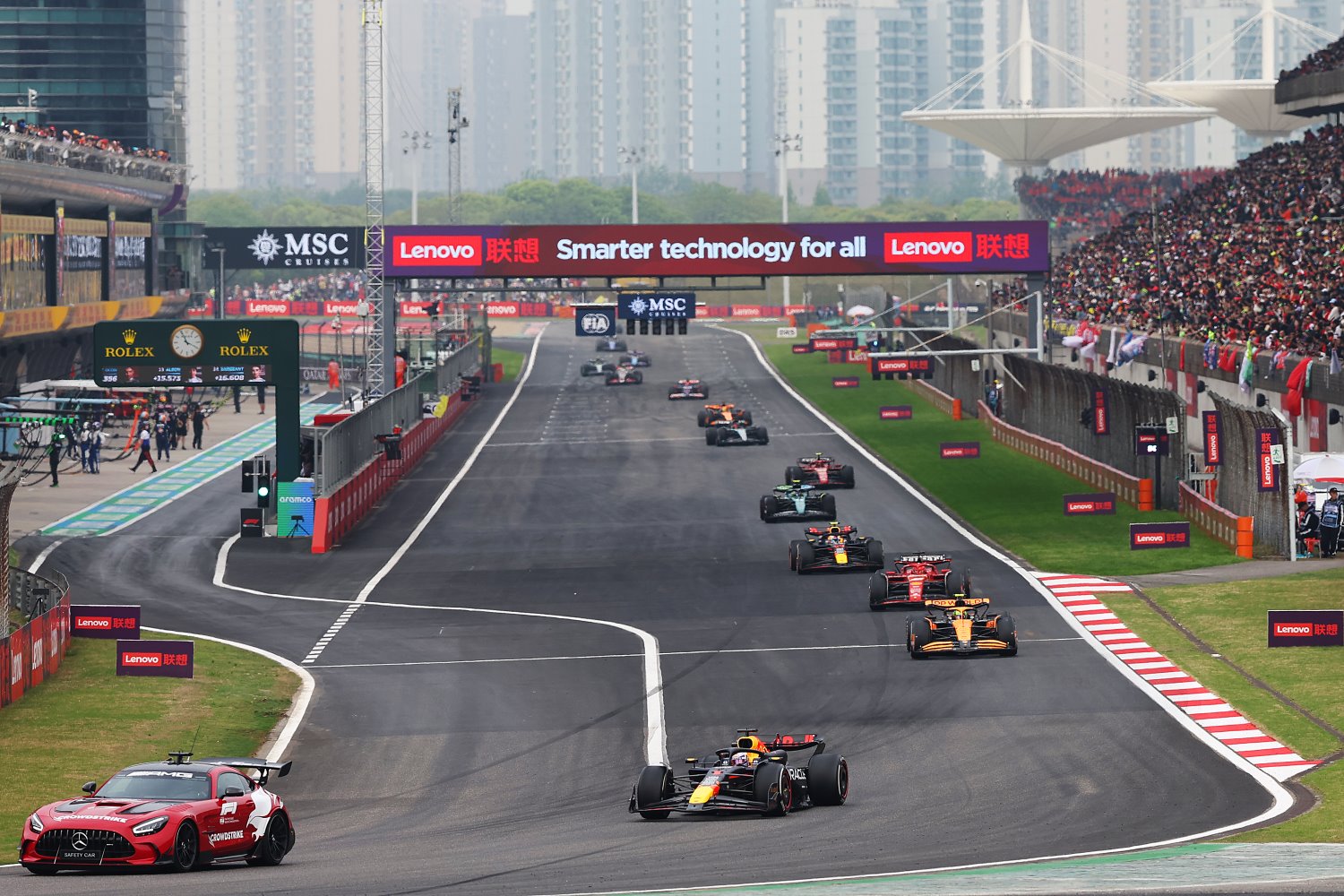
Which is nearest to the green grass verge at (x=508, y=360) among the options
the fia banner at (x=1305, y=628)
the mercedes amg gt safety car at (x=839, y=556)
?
the mercedes amg gt safety car at (x=839, y=556)

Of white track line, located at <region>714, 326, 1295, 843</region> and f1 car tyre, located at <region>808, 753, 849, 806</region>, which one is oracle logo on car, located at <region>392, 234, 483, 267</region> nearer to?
white track line, located at <region>714, 326, 1295, 843</region>

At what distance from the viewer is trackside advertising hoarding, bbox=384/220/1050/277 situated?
2110 inches

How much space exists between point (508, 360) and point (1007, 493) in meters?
62.8

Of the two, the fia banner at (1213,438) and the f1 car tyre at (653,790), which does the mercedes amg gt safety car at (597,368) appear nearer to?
the fia banner at (1213,438)

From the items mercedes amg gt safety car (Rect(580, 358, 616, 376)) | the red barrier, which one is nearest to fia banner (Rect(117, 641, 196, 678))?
the red barrier

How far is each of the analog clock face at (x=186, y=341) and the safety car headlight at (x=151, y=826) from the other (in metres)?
32.9

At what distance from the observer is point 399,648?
37188mm

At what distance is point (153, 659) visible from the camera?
1319 inches

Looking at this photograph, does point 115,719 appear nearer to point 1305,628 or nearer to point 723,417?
point 1305,628

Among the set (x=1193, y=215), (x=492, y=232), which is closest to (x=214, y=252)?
(x=1193, y=215)

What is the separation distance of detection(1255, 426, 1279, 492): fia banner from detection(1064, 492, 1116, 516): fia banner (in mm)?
6954

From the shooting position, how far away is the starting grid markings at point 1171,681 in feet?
89.1

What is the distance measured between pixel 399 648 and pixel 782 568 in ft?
35.9

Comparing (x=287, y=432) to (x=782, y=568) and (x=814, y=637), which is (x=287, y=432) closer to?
(x=782, y=568)
